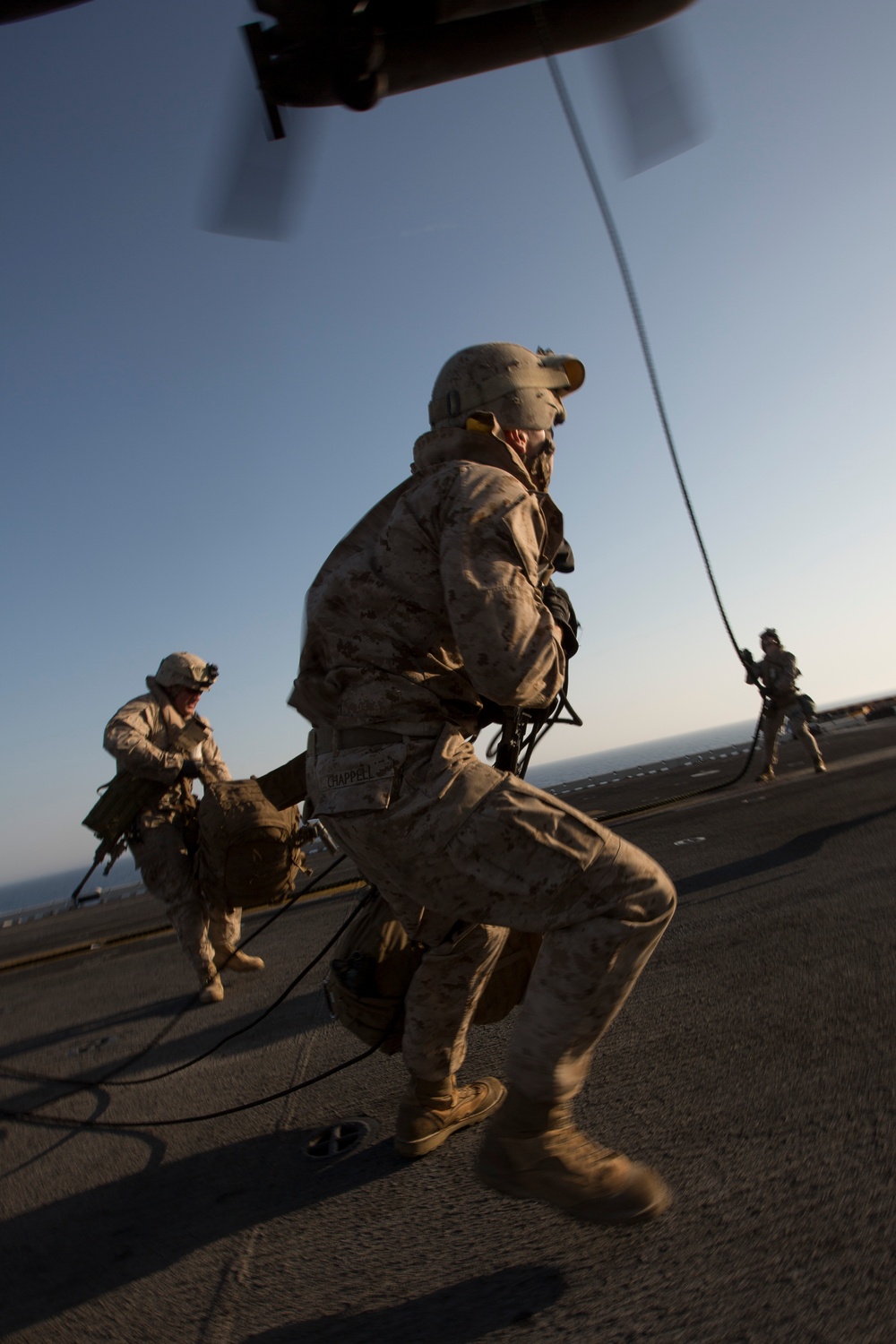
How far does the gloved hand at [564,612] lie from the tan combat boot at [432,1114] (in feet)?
4.62

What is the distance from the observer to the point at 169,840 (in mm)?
5102

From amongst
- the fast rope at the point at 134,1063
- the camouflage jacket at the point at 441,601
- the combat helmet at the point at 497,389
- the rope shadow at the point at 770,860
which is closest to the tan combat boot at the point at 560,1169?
the camouflage jacket at the point at 441,601

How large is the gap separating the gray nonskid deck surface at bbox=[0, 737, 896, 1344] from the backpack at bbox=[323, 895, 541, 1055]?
356mm

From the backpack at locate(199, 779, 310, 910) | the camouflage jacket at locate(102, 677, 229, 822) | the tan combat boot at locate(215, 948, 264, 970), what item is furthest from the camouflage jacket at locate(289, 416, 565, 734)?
the tan combat boot at locate(215, 948, 264, 970)

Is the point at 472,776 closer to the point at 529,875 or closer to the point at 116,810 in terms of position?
the point at 529,875

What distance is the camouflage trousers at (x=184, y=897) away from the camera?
479 cm

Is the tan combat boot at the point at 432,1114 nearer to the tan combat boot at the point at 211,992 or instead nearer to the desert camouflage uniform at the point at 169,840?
the tan combat boot at the point at 211,992

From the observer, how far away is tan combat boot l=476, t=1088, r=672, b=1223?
1649 mm

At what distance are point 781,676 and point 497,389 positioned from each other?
1038 cm

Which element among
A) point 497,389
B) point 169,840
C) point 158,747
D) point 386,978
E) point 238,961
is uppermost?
point 497,389

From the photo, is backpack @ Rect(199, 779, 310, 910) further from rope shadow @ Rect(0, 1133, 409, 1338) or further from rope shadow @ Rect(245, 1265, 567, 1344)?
rope shadow @ Rect(245, 1265, 567, 1344)

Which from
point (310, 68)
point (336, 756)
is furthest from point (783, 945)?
point (310, 68)

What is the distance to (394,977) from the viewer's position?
8.01 feet

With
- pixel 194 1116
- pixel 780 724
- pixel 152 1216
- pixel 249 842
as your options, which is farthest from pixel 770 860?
pixel 780 724
